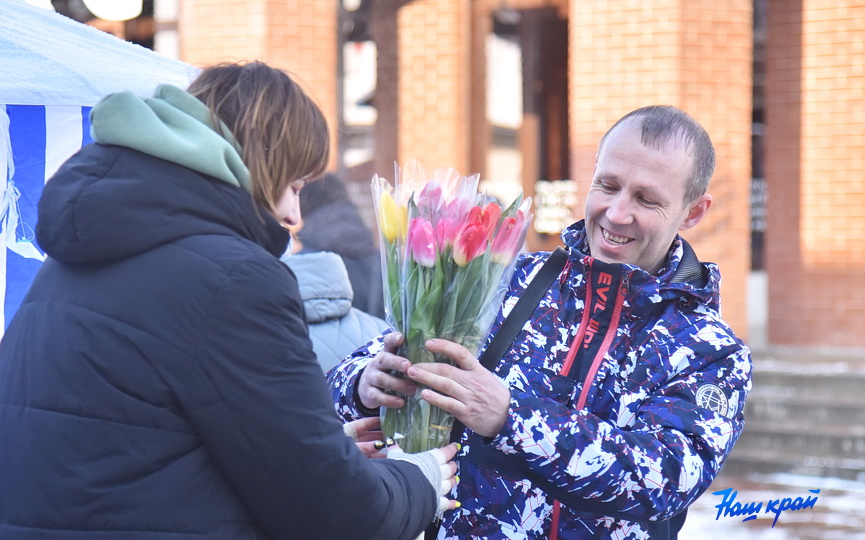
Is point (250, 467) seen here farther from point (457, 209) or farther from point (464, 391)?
point (457, 209)

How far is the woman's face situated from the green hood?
0.42ft

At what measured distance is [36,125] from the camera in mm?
2846

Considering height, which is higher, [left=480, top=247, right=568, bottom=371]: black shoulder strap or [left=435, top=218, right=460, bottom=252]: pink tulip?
[left=435, top=218, right=460, bottom=252]: pink tulip

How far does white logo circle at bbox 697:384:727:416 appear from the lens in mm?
2080

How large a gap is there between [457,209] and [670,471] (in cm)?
70

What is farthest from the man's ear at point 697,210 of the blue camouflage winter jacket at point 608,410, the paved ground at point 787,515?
the paved ground at point 787,515

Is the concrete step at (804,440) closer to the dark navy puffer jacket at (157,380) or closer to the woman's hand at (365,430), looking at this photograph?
the woman's hand at (365,430)

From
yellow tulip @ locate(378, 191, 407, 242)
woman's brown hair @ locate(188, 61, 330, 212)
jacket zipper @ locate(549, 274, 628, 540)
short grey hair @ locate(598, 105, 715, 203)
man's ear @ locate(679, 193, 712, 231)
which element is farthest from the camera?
man's ear @ locate(679, 193, 712, 231)

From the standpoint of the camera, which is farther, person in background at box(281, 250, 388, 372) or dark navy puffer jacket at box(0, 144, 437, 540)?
person in background at box(281, 250, 388, 372)

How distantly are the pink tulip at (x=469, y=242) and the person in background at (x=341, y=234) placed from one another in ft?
8.55

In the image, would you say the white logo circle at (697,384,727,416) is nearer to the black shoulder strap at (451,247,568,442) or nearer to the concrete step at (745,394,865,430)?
the black shoulder strap at (451,247,568,442)

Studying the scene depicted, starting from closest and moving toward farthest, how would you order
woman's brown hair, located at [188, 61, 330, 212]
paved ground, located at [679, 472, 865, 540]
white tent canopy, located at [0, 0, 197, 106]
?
woman's brown hair, located at [188, 61, 330, 212] < white tent canopy, located at [0, 0, 197, 106] < paved ground, located at [679, 472, 865, 540]

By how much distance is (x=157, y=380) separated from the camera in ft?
5.24

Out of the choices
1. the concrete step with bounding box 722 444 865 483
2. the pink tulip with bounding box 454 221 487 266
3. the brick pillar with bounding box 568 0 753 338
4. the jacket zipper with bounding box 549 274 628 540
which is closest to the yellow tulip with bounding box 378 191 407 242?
the pink tulip with bounding box 454 221 487 266
